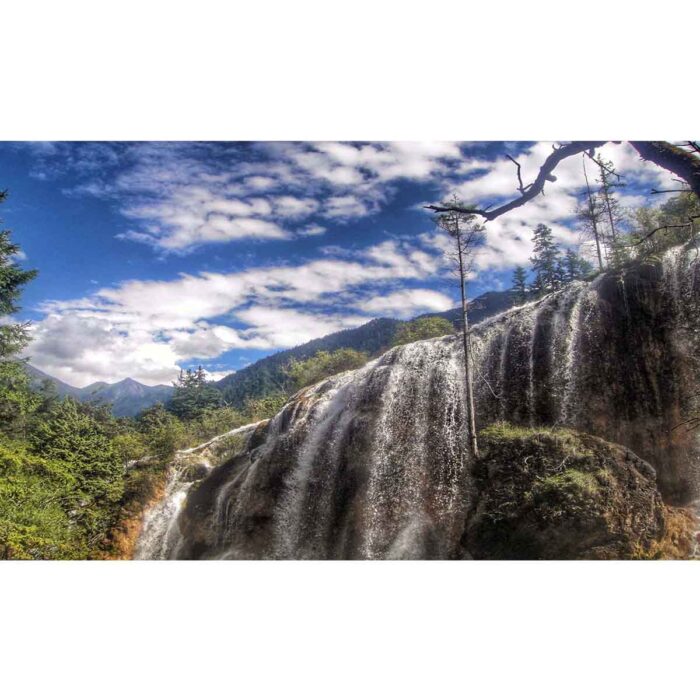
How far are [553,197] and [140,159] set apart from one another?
11.6ft

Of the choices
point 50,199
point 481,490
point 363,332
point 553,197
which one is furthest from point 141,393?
point 553,197

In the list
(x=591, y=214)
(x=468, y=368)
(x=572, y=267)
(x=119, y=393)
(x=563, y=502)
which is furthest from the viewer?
(x=119, y=393)

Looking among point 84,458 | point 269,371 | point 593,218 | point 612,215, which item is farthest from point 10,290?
point 612,215

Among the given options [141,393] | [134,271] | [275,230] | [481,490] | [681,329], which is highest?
[275,230]

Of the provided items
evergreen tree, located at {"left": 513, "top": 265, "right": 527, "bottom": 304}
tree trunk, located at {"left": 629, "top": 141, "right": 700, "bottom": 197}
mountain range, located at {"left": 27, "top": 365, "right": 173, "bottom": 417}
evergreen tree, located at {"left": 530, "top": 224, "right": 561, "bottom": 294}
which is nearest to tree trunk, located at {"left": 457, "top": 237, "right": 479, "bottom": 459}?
evergreen tree, located at {"left": 513, "top": 265, "right": 527, "bottom": 304}

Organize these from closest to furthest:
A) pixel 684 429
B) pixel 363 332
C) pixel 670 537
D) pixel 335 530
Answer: pixel 670 537, pixel 684 429, pixel 335 530, pixel 363 332

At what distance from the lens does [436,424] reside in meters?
4.59

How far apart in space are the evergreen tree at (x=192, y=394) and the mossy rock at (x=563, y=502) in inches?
103

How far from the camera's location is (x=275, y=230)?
14.4 feet

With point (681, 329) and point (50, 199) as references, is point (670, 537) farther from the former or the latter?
point (50, 199)

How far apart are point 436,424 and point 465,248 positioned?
1.64m

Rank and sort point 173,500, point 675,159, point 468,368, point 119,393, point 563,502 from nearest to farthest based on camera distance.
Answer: point 675,159, point 563,502, point 468,368, point 173,500, point 119,393

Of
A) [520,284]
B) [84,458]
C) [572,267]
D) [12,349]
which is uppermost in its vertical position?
[572,267]

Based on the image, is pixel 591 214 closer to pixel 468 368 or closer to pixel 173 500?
pixel 468 368
